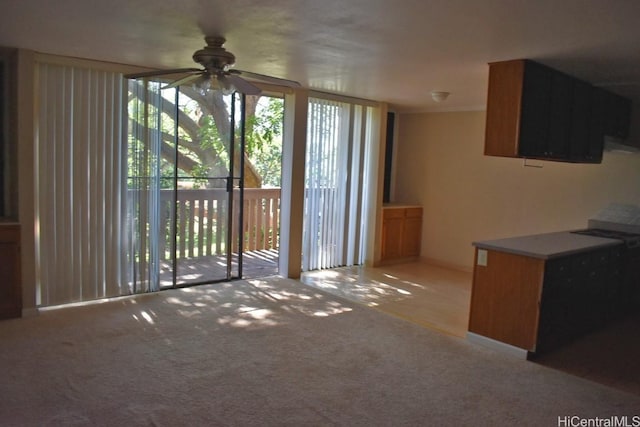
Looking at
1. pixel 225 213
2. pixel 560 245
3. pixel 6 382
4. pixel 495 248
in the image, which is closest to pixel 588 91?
pixel 560 245

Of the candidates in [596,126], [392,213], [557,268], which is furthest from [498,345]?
[392,213]

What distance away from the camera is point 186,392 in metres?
2.83

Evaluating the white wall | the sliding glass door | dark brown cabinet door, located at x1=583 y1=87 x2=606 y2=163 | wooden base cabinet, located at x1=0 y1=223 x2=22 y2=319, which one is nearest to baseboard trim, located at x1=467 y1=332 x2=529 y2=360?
dark brown cabinet door, located at x1=583 y1=87 x2=606 y2=163

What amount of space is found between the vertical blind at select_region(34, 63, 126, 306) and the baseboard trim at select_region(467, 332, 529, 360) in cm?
320

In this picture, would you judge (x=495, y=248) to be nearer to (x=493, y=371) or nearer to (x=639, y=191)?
(x=493, y=371)

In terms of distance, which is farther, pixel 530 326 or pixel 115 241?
pixel 115 241

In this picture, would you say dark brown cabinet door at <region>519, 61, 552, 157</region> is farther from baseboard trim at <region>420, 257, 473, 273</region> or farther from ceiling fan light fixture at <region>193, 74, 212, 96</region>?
baseboard trim at <region>420, 257, 473, 273</region>

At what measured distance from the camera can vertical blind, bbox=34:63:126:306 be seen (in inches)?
161

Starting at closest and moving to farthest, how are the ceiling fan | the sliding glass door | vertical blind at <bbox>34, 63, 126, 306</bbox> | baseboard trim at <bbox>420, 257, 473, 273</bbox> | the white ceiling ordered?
the white ceiling → the ceiling fan → vertical blind at <bbox>34, 63, 126, 306</bbox> → the sliding glass door → baseboard trim at <bbox>420, 257, 473, 273</bbox>

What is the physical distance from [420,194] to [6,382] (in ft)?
18.1

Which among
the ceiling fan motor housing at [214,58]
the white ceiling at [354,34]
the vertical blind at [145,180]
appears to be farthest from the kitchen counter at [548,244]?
the vertical blind at [145,180]

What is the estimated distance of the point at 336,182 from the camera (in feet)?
20.3

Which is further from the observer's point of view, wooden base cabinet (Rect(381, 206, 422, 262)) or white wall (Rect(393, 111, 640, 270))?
wooden base cabinet (Rect(381, 206, 422, 262))

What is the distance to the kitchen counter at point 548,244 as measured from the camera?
355cm
